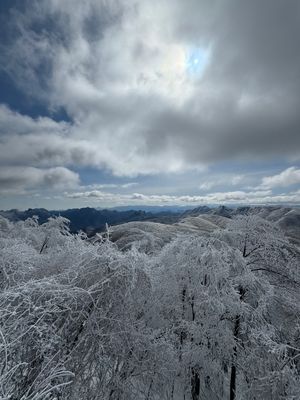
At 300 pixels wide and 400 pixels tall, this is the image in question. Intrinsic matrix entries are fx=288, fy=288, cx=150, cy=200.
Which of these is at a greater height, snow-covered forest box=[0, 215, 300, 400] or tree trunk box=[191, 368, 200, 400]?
snow-covered forest box=[0, 215, 300, 400]

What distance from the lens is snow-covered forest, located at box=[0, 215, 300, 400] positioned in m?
8.23

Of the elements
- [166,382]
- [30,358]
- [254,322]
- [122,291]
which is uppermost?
[122,291]

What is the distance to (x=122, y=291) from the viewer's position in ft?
34.6

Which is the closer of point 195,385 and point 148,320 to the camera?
point 148,320

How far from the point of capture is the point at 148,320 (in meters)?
13.4

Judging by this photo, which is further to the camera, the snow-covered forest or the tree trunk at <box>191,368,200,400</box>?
the tree trunk at <box>191,368,200,400</box>

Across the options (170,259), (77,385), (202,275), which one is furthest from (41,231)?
(77,385)

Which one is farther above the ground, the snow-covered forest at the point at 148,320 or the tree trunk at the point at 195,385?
the snow-covered forest at the point at 148,320

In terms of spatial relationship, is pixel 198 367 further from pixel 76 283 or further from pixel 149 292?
pixel 76 283

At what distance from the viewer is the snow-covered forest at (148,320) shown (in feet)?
27.0

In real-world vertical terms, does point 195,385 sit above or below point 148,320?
below

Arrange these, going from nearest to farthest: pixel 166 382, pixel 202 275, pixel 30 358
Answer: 1. pixel 30 358
2. pixel 166 382
3. pixel 202 275

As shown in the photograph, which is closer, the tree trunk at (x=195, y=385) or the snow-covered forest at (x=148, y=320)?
the snow-covered forest at (x=148, y=320)

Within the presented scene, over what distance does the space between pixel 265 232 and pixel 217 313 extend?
7724 mm
